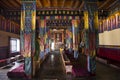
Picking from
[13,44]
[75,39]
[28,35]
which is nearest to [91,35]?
[28,35]

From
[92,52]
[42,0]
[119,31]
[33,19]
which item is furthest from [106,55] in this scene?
[33,19]

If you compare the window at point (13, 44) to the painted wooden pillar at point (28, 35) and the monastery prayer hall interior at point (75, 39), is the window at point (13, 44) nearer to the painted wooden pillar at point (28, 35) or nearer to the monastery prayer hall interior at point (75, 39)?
the monastery prayer hall interior at point (75, 39)

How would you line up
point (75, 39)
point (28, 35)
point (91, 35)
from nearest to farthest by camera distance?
point (28, 35) → point (91, 35) → point (75, 39)

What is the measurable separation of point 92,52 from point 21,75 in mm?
4543

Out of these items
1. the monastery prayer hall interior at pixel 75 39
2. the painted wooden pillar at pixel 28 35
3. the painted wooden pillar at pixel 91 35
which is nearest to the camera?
the painted wooden pillar at pixel 28 35

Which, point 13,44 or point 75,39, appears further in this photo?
point 75,39

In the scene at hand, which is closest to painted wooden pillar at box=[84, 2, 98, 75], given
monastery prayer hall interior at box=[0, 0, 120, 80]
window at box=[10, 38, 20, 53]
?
monastery prayer hall interior at box=[0, 0, 120, 80]

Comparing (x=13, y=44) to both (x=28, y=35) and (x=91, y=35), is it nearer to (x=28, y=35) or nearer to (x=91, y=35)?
(x=28, y=35)

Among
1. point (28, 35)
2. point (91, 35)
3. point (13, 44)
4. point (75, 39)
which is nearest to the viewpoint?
point (28, 35)

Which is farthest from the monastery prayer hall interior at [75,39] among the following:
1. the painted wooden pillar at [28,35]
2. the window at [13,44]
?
the window at [13,44]

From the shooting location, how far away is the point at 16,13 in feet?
55.3

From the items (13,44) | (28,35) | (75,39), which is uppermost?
(75,39)

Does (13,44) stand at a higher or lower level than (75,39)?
lower

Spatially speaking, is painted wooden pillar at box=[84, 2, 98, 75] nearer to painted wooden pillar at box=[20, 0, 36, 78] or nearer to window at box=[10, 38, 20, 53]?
painted wooden pillar at box=[20, 0, 36, 78]
